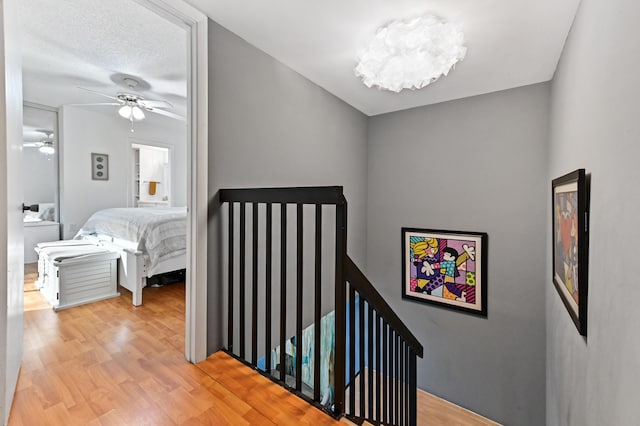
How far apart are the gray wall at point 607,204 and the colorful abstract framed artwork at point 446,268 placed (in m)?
1.32

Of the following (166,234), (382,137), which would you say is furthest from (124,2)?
(382,137)

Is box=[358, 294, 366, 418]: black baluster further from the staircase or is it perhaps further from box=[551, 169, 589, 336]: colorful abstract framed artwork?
box=[551, 169, 589, 336]: colorful abstract framed artwork

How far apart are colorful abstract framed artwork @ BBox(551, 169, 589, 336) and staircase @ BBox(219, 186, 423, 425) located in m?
0.91

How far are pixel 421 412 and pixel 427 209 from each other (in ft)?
7.34

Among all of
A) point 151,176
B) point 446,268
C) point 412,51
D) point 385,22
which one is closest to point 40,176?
point 151,176

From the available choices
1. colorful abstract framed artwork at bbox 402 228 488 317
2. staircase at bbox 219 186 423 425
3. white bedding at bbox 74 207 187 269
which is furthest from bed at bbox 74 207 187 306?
colorful abstract framed artwork at bbox 402 228 488 317

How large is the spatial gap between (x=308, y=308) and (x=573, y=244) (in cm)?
202

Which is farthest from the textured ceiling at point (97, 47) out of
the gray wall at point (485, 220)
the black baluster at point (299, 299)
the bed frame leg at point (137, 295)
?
the gray wall at point (485, 220)

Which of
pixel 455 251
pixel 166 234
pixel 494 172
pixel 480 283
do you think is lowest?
pixel 480 283

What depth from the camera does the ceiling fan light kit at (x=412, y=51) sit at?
5.23 ft

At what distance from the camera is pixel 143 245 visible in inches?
102

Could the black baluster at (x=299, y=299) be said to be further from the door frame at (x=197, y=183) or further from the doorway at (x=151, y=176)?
the doorway at (x=151, y=176)

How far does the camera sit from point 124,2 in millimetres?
1740

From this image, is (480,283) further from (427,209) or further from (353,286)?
(353,286)
